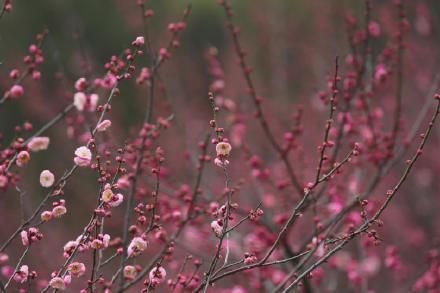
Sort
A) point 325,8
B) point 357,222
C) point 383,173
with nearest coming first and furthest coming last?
point 383,173, point 357,222, point 325,8

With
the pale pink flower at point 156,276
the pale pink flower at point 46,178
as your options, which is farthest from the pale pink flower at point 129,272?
the pale pink flower at point 46,178

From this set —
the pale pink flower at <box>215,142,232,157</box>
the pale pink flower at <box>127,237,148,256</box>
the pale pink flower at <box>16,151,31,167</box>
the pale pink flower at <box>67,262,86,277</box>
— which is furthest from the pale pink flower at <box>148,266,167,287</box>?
the pale pink flower at <box>16,151,31,167</box>

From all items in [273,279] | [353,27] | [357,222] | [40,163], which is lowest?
[273,279]

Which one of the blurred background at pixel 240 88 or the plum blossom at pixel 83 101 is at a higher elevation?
the blurred background at pixel 240 88

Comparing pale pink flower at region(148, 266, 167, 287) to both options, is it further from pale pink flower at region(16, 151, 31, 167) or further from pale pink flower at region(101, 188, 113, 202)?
pale pink flower at region(16, 151, 31, 167)

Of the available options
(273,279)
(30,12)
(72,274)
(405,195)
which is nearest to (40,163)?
(30,12)

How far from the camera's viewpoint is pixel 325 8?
734cm

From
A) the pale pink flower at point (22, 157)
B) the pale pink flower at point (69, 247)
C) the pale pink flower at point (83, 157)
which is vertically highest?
the pale pink flower at point (83, 157)

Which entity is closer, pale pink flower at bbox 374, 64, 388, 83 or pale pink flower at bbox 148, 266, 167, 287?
pale pink flower at bbox 148, 266, 167, 287

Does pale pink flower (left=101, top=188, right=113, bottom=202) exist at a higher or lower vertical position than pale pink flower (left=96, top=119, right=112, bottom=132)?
lower

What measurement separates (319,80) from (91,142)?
459cm

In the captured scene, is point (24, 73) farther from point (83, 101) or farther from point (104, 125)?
point (104, 125)

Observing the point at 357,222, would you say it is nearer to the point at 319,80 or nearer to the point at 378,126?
the point at 378,126

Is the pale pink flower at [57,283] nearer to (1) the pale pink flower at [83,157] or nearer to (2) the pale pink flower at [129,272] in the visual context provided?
(2) the pale pink flower at [129,272]
